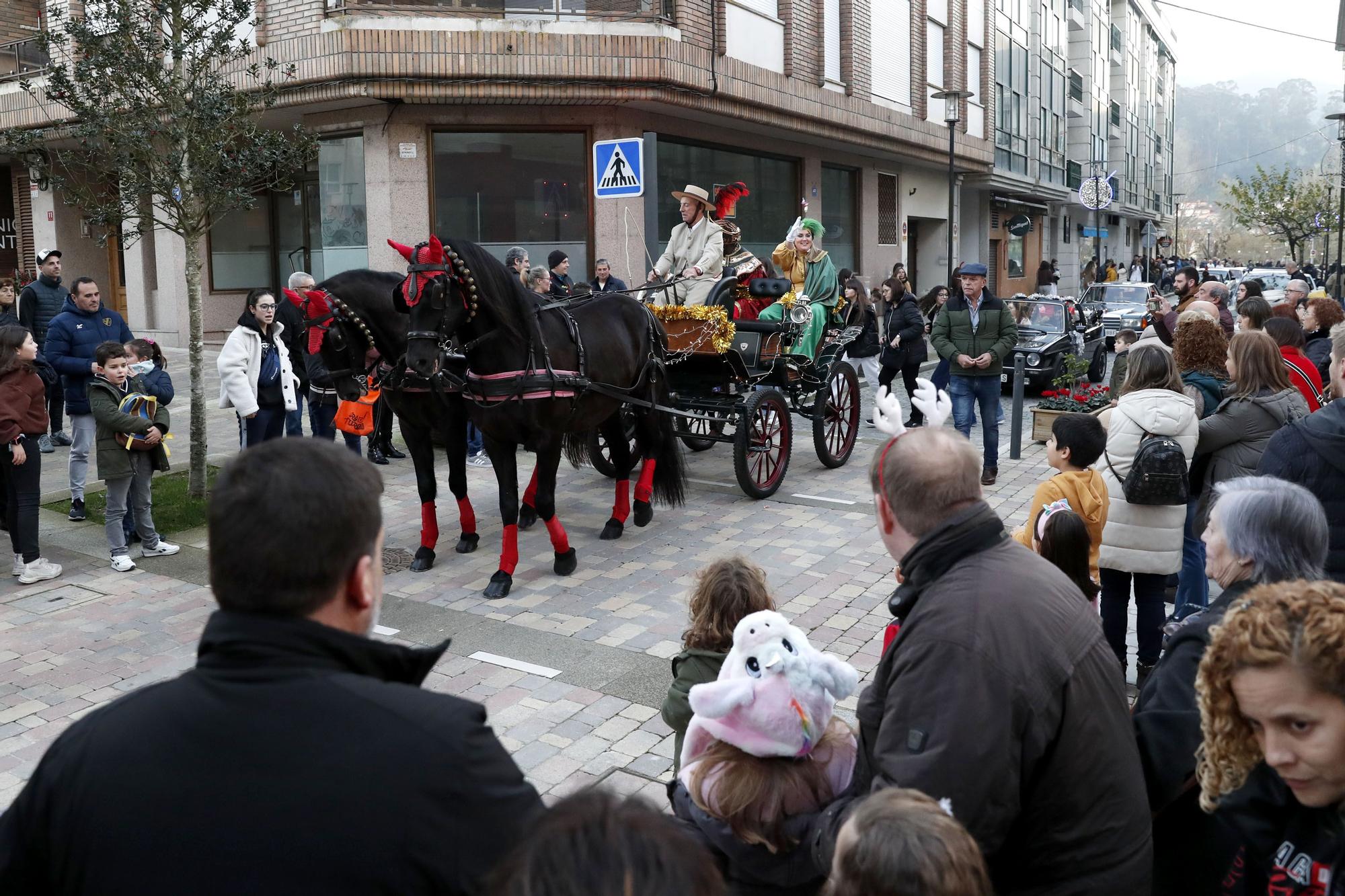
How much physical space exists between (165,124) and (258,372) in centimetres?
215

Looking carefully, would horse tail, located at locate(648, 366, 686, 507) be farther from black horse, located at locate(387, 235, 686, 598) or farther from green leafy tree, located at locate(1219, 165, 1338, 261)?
green leafy tree, located at locate(1219, 165, 1338, 261)

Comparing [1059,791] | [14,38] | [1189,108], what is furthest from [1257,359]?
[1189,108]

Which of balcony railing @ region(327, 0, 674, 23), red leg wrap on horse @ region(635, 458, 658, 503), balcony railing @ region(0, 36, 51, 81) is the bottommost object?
red leg wrap on horse @ region(635, 458, 658, 503)

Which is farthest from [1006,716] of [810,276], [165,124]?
[165,124]

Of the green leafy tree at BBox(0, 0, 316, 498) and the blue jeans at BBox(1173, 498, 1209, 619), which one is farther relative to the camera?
the green leafy tree at BBox(0, 0, 316, 498)

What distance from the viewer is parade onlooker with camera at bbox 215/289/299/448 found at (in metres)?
8.47

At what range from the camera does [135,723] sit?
A: 155 cm

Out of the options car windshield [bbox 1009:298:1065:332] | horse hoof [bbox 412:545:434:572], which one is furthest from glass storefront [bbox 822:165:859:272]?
horse hoof [bbox 412:545:434:572]

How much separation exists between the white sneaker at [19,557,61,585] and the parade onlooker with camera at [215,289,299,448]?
176 cm

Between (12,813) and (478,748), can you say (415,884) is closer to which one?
(478,748)

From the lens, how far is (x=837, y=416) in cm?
1080

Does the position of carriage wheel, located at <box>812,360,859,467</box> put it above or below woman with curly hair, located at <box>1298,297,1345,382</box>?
below

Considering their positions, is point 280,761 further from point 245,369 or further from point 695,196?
point 695,196

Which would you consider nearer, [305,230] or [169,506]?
[169,506]
